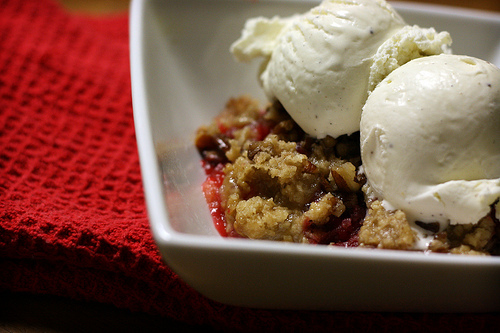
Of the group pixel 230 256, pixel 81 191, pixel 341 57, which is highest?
pixel 341 57

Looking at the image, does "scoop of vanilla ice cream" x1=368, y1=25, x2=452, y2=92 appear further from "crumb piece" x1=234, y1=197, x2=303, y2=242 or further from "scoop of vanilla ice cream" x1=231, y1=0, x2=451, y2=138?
"crumb piece" x1=234, y1=197, x2=303, y2=242

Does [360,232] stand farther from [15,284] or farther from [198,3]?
[198,3]

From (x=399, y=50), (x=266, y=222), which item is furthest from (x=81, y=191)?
(x=399, y=50)

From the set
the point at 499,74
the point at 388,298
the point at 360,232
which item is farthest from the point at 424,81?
the point at 388,298

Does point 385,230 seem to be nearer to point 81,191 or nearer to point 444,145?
point 444,145

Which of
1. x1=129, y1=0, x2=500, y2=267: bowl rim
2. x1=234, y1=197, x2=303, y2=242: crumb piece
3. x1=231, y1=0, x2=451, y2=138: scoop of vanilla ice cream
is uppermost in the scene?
x1=231, y1=0, x2=451, y2=138: scoop of vanilla ice cream

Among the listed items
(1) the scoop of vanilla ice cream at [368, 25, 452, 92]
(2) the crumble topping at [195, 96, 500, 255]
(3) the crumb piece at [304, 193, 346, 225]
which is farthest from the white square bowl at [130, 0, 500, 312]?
(1) the scoop of vanilla ice cream at [368, 25, 452, 92]
